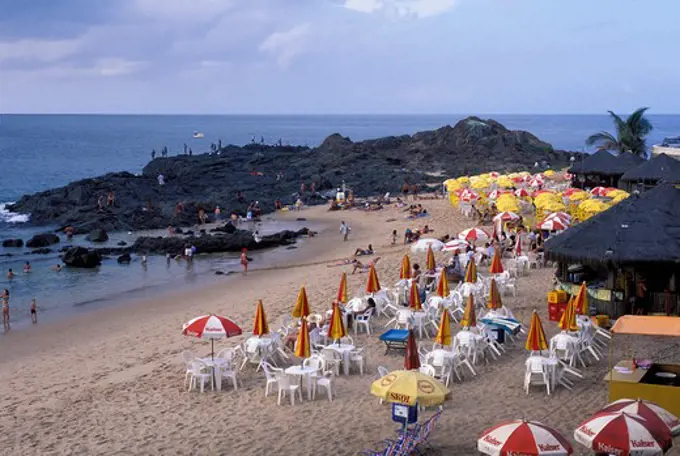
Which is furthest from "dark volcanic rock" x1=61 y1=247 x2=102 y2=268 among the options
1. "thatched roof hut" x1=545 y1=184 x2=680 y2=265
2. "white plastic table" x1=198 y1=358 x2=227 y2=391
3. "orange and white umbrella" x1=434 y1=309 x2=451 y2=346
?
"orange and white umbrella" x1=434 y1=309 x2=451 y2=346

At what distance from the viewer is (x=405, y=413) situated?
419 inches

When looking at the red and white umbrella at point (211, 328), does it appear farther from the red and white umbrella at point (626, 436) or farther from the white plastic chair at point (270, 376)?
the red and white umbrella at point (626, 436)

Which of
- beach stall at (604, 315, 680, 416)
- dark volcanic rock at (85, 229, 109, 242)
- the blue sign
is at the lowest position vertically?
dark volcanic rock at (85, 229, 109, 242)

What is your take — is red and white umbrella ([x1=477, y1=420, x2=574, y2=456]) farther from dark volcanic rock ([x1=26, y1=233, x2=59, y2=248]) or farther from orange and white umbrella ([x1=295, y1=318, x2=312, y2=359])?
dark volcanic rock ([x1=26, y1=233, x2=59, y2=248])

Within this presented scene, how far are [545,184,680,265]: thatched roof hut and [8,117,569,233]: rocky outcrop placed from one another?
27933 millimetres

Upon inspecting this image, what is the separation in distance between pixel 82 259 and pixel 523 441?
2673cm

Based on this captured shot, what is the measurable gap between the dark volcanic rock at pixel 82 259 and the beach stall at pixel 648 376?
24.8 m

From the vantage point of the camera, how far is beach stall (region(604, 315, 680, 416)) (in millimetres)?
10969

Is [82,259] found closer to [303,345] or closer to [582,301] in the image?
[303,345]

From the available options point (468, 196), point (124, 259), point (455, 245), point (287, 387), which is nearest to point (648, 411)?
point (287, 387)

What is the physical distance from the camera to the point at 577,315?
1588 cm

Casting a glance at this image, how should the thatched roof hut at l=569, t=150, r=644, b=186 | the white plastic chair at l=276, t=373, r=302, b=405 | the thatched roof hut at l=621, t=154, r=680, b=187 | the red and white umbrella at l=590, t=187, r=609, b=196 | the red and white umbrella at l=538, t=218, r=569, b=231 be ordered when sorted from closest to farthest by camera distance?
the white plastic chair at l=276, t=373, r=302, b=405
the red and white umbrella at l=538, t=218, r=569, b=231
the red and white umbrella at l=590, t=187, r=609, b=196
the thatched roof hut at l=621, t=154, r=680, b=187
the thatched roof hut at l=569, t=150, r=644, b=186

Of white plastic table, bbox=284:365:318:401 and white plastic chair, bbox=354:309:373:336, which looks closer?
white plastic table, bbox=284:365:318:401

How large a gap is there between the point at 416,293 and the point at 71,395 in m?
7.26
